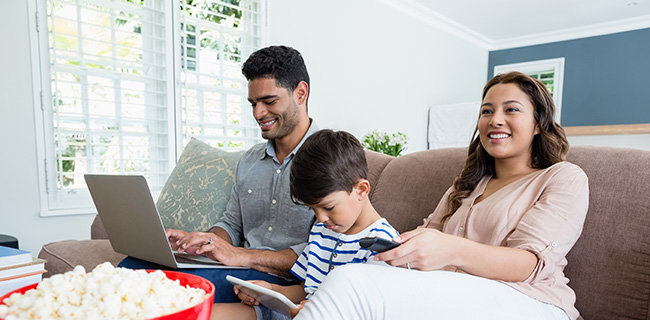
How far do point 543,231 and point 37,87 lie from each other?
2725mm

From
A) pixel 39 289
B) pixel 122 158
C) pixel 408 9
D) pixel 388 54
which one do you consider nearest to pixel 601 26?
pixel 408 9

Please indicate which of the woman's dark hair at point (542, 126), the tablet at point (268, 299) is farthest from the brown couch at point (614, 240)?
the tablet at point (268, 299)

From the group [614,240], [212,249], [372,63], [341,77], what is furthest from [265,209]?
[372,63]

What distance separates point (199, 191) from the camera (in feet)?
5.70

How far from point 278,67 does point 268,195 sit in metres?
0.45

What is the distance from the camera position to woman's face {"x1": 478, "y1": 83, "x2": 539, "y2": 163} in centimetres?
115

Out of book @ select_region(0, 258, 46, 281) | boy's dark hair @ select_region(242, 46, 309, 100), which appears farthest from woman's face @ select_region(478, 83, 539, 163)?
book @ select_region(0, 258, 46, 281)

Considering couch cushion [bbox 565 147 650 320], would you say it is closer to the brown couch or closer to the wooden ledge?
the brown couch

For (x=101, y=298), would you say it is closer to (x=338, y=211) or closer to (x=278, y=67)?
(x=338, y=211)

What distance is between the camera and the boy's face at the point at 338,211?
1011 mm

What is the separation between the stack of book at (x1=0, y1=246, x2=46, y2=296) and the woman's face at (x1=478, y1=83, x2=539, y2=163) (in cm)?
122

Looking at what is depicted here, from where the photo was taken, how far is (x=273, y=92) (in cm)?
144

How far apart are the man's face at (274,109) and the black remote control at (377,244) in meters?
0.76

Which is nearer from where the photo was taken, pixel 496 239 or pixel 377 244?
pixel 377 244
